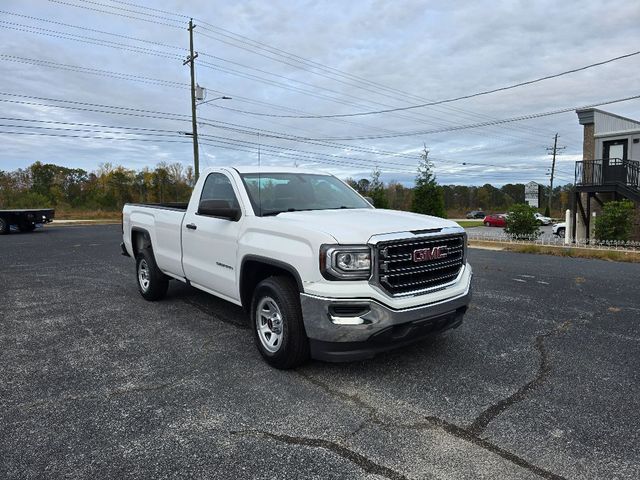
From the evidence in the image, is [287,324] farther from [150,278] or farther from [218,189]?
[150,278]

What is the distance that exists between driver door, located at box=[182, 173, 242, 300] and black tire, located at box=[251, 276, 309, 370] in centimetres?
68

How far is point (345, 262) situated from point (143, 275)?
4.47 m

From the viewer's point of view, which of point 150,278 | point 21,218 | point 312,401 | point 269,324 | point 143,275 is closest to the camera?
point 312,401

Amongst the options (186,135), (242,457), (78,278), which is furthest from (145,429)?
(186,135)

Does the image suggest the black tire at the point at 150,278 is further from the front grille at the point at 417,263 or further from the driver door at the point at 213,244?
the front grille at the point at 417,263

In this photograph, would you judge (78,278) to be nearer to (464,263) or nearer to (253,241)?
(253,241)

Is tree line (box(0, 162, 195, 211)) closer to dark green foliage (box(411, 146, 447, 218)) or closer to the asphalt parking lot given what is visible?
dark green foliage (box(411, 146, 447, 218))

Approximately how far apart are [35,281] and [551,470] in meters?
8.94

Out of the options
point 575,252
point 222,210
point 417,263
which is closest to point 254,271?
point 222,210

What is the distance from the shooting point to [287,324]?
376 cm

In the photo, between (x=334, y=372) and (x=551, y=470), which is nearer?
(x=551, y=470)

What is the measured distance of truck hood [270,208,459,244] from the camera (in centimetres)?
358

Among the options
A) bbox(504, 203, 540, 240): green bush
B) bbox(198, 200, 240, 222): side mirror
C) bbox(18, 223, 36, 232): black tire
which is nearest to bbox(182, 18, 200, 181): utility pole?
bbox(18, 223, 36, 232): black tire

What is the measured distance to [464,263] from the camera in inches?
176
